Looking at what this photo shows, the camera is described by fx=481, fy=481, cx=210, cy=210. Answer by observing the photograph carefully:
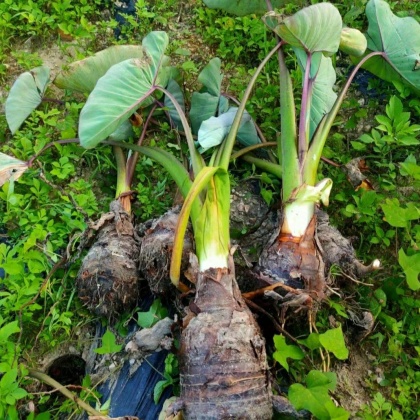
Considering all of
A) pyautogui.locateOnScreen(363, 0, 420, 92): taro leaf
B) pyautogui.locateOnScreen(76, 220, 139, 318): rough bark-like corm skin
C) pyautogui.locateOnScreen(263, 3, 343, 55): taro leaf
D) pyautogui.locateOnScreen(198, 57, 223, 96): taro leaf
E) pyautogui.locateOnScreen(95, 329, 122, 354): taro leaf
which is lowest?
pyautogui.locateOnScreen(95, 329, 122, 354): taro leaf

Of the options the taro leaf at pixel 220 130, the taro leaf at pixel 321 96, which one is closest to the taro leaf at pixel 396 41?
the taro leaf at pixel 321 96

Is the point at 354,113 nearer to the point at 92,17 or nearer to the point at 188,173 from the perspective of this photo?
the point at 188,173

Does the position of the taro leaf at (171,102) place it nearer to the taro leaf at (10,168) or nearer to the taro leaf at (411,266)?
the taro leaf at (10,168)

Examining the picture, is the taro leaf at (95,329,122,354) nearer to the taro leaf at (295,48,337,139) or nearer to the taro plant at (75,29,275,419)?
the taro plant at (75,29,275,419)

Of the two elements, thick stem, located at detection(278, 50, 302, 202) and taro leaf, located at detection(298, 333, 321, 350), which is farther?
thick stem, located at detection(278, 50, 302, 202)

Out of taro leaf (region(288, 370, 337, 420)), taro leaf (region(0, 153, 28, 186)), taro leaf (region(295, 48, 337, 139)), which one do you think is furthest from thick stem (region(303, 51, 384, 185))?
taro leaf (region(0, 153, 28, 186))

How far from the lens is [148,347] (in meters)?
1.80

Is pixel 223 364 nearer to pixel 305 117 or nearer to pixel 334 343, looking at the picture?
pixel 334 343

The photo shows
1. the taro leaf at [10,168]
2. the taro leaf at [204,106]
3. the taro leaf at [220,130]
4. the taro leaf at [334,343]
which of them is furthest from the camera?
the taro leaf at [204,106]

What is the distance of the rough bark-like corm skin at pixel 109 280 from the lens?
1945 millimetres

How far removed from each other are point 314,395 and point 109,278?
90cm

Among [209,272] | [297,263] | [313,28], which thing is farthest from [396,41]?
[209,272]

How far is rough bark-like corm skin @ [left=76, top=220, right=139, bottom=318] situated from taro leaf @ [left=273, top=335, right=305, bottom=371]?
24.7 inches

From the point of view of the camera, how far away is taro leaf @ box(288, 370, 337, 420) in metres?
1.54
